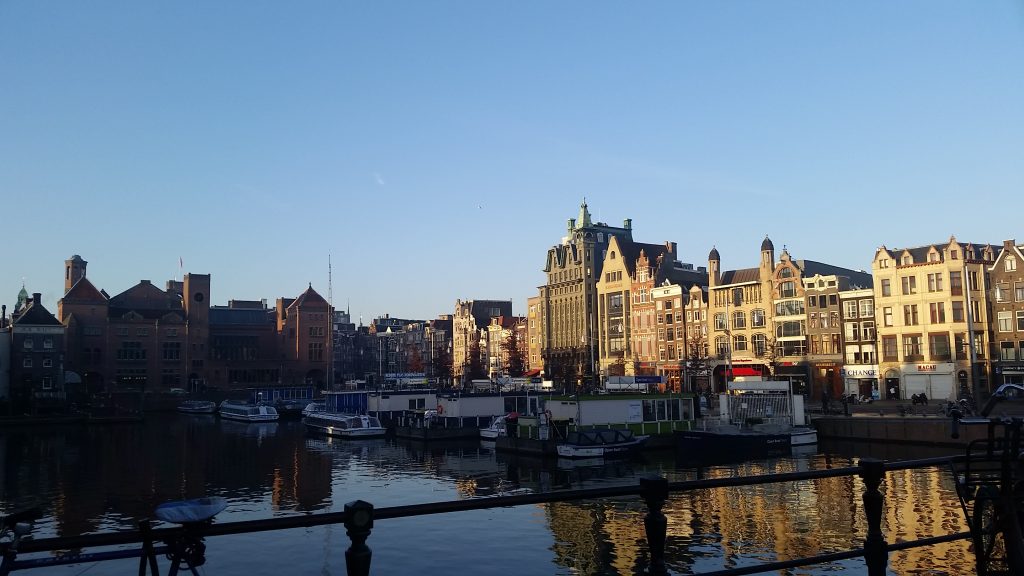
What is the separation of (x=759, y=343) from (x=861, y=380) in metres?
13.5

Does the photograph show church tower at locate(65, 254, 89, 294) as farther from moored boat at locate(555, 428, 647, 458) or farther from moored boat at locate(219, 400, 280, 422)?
moored boat at locate(555, 428, 647, 458)

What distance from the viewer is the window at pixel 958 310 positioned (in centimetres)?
7800

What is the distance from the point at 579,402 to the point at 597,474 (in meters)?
13.5

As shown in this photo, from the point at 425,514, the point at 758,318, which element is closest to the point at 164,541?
the point at 425,514

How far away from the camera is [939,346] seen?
79.1 meters

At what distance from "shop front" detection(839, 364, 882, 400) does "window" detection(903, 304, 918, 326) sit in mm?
5926

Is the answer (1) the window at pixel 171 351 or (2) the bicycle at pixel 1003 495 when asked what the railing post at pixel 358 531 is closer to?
(2) the bicycle at pixel 1003 495

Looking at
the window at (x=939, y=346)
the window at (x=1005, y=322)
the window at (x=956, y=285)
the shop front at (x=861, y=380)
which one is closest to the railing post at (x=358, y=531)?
the window at (x=939, y=346)

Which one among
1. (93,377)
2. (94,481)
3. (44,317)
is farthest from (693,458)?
(93,377)

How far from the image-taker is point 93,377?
424 feet

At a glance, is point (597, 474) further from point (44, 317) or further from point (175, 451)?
point (44, 317)

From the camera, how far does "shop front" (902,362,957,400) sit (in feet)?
255

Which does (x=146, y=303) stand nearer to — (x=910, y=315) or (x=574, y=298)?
(x=574, y=298)

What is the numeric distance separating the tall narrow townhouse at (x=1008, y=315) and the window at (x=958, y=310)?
2.81 m
